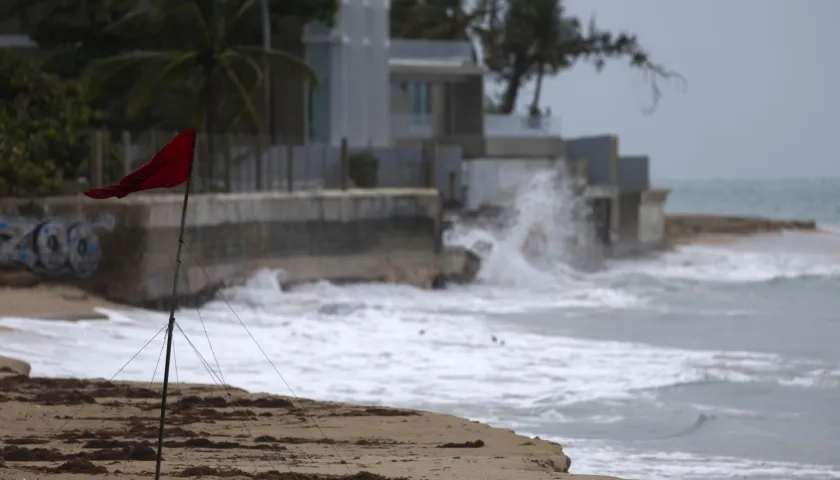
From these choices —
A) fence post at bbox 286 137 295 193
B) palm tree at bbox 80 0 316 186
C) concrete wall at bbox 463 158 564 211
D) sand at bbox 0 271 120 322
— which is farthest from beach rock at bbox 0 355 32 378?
concrete wall at bbox 463 158 564 211

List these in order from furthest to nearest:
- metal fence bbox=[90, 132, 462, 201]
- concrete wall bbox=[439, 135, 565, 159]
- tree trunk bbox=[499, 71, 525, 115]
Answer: tree trunk bbox=[499, 71, 525, 115], concrete wall bbox=[439, 135, 565, 159], metal fence bbox=[90, 132, 462, 201]

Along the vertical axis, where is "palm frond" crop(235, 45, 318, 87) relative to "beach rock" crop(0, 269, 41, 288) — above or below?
above

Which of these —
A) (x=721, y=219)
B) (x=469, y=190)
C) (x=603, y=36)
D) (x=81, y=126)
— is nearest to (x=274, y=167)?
(x=81, y=126)

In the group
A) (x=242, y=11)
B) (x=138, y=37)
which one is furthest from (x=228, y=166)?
(x=138, y=37)

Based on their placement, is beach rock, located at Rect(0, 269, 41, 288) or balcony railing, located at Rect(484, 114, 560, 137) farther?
balcony railing, located at Rect(484, 114, 560, 137)

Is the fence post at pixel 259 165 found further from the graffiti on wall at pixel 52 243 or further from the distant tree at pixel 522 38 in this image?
the distant tree at pixel 522 38

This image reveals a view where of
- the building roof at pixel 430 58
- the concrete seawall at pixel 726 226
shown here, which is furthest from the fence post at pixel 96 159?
the concrete seawall at pixel 726 226

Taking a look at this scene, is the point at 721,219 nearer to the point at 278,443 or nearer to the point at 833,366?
the point at 833,366

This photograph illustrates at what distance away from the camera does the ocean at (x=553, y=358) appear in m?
15.4

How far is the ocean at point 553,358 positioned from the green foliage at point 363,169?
10.3ft

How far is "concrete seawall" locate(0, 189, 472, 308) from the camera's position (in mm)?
25078

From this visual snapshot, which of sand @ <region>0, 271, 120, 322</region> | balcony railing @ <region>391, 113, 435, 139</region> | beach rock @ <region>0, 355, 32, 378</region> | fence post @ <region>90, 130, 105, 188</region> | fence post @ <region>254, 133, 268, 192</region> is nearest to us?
beach rock @ <region>0, 355, 32, 378</region>

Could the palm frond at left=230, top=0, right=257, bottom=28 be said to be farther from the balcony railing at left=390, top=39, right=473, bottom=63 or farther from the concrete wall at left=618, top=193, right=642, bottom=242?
the concrete wall at left=618, top=193, right=642, bottom=242

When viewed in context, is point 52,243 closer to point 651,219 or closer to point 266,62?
point 266,62
